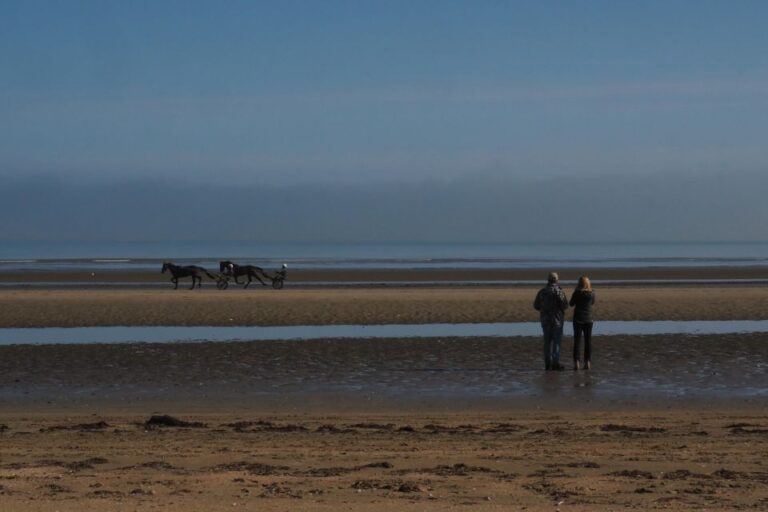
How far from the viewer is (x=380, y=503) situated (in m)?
7.71

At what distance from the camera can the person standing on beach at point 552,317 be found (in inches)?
672

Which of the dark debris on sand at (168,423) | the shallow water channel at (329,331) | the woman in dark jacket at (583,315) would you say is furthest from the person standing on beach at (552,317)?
the dark debris on sand at (168,423)

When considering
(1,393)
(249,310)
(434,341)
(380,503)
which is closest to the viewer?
(380,503)

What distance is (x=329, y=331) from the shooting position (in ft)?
80.7

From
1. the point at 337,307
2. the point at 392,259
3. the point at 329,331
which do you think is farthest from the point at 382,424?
Result: the point at 392,259

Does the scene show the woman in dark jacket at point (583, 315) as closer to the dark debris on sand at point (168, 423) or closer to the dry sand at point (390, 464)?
the dry sand at point (390, 464)

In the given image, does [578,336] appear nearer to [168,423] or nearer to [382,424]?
[382,424]

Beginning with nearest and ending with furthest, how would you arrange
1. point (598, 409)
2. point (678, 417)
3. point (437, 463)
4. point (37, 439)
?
1. point (437, 463)
2. point (37, 439)
3. point (678, 417)
4. point (598, 409)

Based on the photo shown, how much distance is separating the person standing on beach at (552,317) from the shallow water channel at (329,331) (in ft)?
19.1

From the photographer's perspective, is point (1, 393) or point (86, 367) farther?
point (86, 367)

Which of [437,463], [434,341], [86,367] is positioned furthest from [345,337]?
[437,463]

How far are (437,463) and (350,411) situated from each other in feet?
14.6

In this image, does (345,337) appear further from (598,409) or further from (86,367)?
(598,409)

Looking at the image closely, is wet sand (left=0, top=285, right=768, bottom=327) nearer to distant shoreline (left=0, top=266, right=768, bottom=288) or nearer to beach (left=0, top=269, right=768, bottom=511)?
beach (left=0, top=269, right=768, bottom=511)
